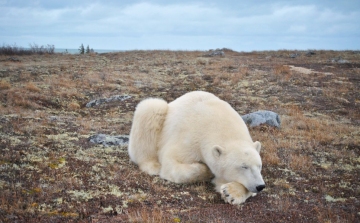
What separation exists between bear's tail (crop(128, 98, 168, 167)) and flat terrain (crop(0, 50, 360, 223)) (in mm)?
411

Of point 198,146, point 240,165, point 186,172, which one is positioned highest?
point 198,146

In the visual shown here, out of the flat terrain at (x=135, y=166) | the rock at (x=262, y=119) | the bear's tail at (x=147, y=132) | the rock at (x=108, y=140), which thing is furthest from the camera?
the rock at (x=262, y=119)

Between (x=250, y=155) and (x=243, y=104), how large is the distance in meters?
12.0

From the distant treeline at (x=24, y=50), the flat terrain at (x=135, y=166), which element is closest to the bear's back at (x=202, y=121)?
the flat terrain at (x=135, y=166)

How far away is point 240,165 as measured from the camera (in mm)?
6355

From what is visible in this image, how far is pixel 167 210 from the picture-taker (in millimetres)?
5852

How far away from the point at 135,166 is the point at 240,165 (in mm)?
2994

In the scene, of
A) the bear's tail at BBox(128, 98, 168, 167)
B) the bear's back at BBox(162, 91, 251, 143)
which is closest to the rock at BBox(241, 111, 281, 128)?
the bear's back at BBox(162, 91, 251, 143)

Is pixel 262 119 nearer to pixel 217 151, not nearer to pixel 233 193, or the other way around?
pixel 217 151

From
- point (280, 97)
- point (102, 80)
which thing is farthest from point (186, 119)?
point (102, 80)

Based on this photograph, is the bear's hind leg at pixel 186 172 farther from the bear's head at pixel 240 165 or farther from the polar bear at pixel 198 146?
the bear's head at pixel 240 165

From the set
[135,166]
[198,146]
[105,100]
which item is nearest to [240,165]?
[198,146]

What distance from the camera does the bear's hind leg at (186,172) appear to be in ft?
23.2

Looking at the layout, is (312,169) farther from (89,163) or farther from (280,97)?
(280,97)
